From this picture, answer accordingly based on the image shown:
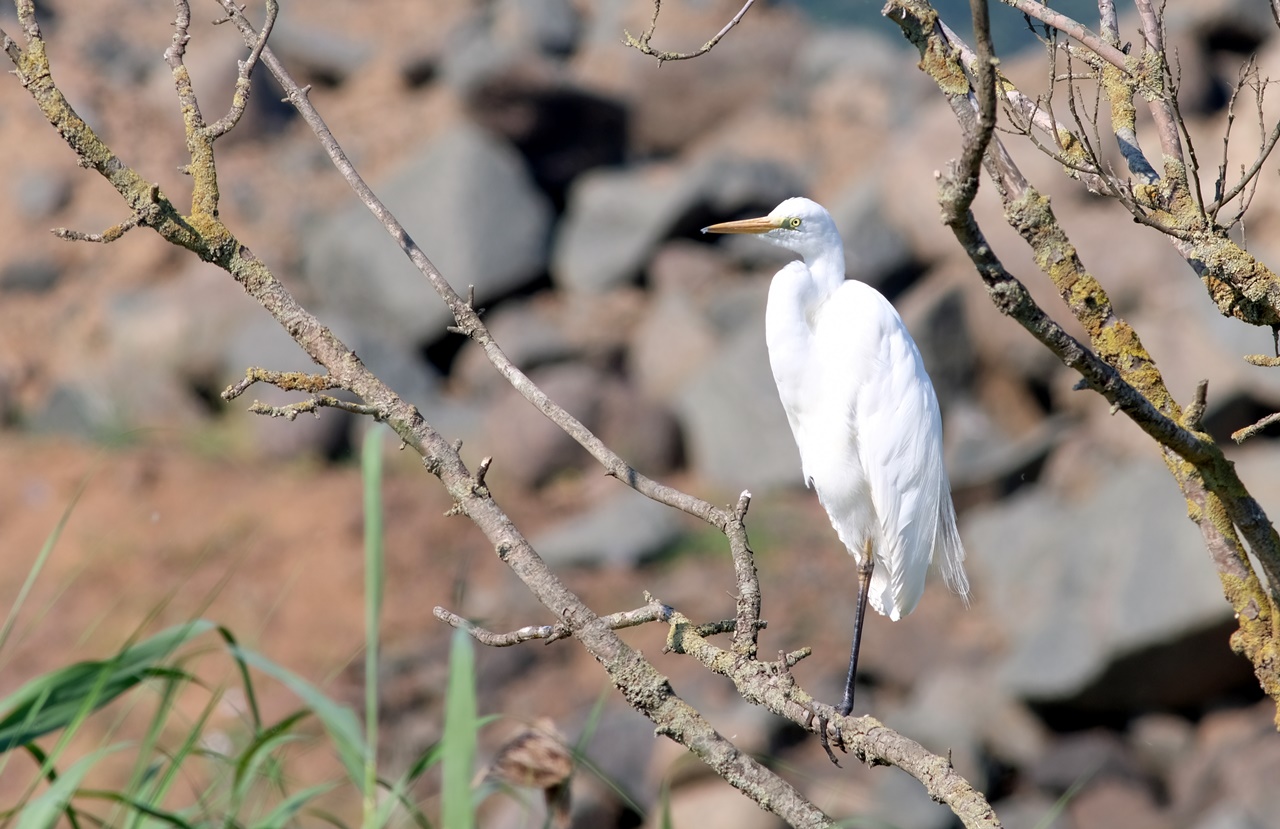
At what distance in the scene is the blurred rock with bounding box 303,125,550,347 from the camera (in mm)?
8422

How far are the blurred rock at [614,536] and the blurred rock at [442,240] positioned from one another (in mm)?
1879

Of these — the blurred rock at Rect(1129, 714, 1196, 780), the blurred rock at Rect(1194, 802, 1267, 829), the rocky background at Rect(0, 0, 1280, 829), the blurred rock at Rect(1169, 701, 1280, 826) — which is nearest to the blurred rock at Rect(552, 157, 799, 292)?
the rocky background at Rect(0, 0, 1280, 829)

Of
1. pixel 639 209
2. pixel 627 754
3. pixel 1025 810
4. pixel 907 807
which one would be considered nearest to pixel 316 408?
pixel 907 807

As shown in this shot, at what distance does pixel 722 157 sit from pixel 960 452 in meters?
3.03

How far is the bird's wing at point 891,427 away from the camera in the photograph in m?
2.49

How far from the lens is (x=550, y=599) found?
1356 millimetres

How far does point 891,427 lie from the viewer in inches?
103

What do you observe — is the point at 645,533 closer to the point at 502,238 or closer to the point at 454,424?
the point at 454,424

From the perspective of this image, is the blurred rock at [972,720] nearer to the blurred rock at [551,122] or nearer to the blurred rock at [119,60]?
the blurred rock at [551,122]

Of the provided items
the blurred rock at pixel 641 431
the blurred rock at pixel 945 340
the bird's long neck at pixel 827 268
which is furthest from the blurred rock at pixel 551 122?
the bird's long neck at pixel 827 268

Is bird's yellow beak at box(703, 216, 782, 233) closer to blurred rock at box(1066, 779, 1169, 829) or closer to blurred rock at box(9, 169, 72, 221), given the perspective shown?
blurred rock at box(1066, 779, 1169, 829)

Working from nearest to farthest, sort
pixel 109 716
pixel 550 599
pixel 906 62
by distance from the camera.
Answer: pixel 550 599 → pixel 109 716 → pixel 906 62

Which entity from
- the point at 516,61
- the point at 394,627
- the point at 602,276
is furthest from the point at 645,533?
the point at 516,61

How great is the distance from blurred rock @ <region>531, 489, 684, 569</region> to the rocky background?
19mm
